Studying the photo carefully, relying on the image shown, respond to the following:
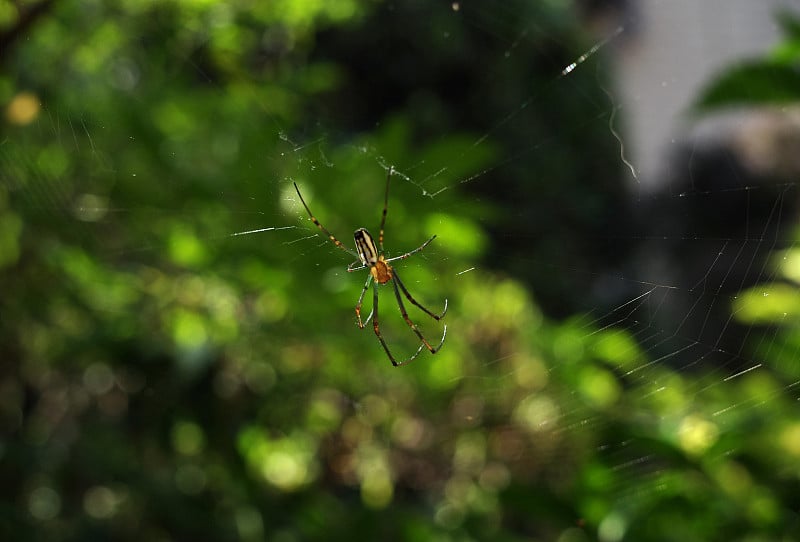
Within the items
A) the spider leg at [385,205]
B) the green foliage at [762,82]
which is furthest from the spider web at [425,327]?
the green foliage at [762,82]

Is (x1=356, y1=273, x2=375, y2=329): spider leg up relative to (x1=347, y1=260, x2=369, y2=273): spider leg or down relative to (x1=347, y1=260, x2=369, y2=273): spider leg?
down

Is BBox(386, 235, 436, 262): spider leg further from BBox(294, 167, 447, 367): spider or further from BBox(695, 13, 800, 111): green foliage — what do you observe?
BBox(695, 13, 800, 111): green foliage

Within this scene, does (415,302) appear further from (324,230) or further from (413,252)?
(324,230)

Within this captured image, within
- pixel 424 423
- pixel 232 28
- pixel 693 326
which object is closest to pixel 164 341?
pixel 232 28

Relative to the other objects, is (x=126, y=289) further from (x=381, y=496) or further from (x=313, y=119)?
(x=381, y=496)

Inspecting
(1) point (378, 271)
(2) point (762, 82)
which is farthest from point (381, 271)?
(2) point (762, 82)

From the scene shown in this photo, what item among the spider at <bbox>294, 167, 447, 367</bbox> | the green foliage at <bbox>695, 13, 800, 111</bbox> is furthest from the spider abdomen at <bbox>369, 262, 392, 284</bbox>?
the green foliage at <bbox>695, 13, 800, 111</bbox>

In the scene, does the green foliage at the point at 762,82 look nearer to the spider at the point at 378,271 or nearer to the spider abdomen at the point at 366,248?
the spider at the point at 378,271

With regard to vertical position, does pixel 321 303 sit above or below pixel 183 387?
above
